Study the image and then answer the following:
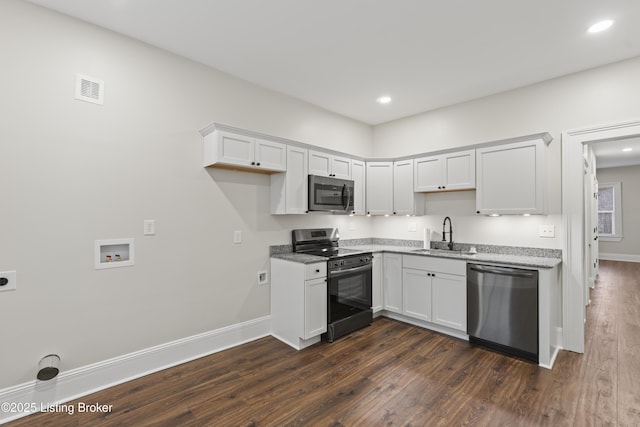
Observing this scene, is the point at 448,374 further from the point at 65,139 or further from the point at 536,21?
the point at 65,139

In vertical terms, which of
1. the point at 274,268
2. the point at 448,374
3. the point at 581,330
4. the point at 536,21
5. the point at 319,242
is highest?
the point at 536,21

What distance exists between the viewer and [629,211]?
8.48 metres

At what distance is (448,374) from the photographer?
105 inches

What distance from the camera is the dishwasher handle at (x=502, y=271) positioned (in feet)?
9.49

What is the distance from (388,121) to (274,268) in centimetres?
297

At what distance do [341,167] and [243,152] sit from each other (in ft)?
4.75

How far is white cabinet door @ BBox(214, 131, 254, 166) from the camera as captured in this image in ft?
9.54

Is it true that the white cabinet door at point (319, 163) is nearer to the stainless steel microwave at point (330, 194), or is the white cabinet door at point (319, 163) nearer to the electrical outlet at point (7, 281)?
the stainless steel microwave at point (330, 194)

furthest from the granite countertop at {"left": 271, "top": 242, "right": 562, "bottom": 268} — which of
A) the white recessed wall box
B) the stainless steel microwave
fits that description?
the white recessed wall box

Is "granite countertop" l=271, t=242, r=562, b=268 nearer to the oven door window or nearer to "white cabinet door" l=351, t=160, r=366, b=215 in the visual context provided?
the oven door window

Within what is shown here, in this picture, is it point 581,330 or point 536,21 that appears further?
point 581,330

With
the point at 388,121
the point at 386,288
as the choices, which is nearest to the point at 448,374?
the point at 386,288

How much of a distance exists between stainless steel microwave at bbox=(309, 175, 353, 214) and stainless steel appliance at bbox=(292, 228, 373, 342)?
1.47 feet

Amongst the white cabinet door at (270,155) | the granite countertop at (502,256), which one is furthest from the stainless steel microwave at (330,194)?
the granite countertop at (502,256)
